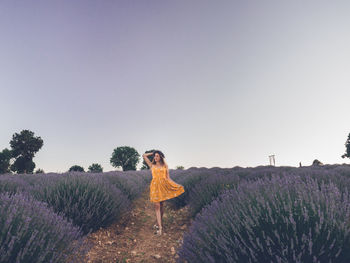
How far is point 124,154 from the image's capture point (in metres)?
55.9

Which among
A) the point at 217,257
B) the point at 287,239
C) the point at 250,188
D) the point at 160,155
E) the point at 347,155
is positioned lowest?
the point at 217,257

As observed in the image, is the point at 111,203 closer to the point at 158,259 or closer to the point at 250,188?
the point at 158,259

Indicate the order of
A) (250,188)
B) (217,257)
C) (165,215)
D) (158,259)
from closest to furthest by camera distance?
(217,257) → (250,188) → (158,259) → (165,215)

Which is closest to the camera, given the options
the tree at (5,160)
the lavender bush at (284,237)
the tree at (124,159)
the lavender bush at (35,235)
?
A: the lavender bush at (284,237)

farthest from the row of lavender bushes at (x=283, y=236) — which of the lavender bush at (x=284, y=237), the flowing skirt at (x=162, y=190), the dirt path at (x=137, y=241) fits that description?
the flowing skirt at (x=162, y=190)

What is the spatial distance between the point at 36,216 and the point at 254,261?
2.15m

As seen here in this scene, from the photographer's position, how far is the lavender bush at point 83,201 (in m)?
4.21

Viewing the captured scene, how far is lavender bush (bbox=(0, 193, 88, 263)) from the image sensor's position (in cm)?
189

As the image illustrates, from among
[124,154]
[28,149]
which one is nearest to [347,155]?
[124,154]

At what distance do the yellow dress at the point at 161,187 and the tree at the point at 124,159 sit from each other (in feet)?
170

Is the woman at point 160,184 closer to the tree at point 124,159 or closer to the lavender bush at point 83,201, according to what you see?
the lavender bush at point 83,201

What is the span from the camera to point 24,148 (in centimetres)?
4350

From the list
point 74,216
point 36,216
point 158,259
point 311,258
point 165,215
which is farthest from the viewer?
point 165,215

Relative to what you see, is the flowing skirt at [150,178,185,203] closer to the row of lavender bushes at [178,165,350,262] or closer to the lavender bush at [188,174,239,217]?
the lavender bush at [188,174,239,217]
